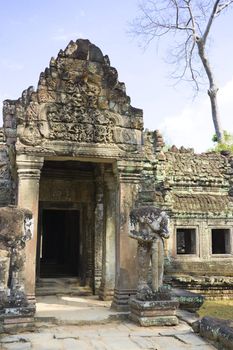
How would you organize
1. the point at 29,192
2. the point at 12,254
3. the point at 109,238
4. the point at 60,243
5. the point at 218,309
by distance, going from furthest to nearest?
the point at 60,243 → the point at 218,309 → the point at 109,238 → the point at 29,192 → the point at 12,254

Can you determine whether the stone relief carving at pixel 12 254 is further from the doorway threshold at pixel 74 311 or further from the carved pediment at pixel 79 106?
the carved pediment at pixel 79 106

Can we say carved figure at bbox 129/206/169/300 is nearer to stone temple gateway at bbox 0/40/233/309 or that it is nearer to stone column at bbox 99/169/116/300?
stone temple gateway at bbox 0/40/233/309

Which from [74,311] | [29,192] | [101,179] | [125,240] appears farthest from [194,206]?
[29,192]

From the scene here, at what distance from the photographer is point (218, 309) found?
10867mm

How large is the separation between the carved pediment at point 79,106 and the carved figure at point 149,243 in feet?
5.25

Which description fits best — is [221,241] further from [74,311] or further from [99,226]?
[74,311]

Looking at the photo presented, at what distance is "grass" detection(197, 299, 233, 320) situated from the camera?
392 inches

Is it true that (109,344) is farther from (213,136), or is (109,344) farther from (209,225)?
(213,136)

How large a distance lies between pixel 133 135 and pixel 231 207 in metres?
6.80

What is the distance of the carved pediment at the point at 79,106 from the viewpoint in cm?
744

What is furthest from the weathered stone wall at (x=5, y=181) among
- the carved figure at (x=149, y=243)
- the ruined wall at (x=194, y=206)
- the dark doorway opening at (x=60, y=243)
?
the carved figure at (x=149, y=243)

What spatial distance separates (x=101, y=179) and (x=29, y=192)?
9.22 ft

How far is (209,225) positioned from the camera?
43.6ft

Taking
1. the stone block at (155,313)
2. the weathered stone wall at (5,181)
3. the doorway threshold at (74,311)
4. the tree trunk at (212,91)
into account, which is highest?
the tree trunk at (212,91)
